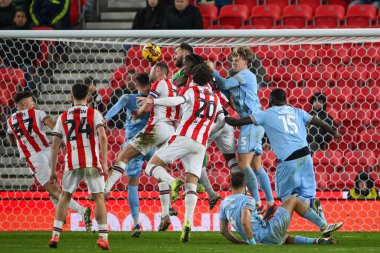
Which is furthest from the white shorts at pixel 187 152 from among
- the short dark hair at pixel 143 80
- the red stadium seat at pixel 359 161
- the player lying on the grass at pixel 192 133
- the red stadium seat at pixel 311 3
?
the red stadium seat at pixel 311 3

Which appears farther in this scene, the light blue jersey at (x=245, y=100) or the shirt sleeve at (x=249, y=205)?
the light blue jersey at (x=245, y=100)

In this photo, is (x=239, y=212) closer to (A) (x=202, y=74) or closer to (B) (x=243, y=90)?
(A) (x=202, y=74)

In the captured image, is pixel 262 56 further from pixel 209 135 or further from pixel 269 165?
pixel 209 135

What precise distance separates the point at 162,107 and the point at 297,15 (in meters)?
5.06

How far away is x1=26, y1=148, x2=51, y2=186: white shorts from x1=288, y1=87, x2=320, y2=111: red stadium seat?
362 centimetres

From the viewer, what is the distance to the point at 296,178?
1021cm

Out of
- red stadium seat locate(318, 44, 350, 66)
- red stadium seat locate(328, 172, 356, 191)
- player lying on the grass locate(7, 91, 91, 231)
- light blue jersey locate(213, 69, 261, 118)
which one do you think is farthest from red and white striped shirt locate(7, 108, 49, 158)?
red stadium seat locate(318, 44, 350, 66)

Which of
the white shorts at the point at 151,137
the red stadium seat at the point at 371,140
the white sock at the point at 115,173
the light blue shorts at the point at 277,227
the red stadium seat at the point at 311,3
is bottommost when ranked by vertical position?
the light blue shorts at the point at 277,227

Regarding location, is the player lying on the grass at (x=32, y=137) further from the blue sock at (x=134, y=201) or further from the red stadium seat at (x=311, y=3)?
the red stadium seat at (x=311, y=3)

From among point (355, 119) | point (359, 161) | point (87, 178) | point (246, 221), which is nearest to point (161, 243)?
point (246, 221)

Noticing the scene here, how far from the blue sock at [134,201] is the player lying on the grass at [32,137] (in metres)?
0.81

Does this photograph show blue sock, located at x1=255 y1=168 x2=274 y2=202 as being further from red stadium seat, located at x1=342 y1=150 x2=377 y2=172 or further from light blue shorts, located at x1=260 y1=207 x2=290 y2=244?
red stadium seat, located at x1=342 y1=150 x2=377 y2=172

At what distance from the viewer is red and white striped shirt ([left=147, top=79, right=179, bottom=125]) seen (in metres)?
11.2

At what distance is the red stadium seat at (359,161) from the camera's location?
1320 centimetres
